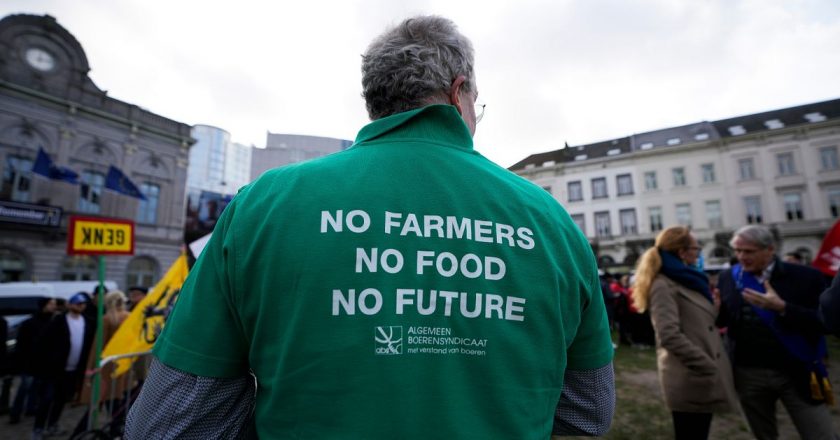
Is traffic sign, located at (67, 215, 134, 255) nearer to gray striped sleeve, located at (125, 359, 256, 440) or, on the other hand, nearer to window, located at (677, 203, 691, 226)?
gray striped sleeve, located at (125, 359, 256, 440)

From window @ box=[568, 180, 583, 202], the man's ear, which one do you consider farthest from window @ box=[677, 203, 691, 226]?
the man's ear

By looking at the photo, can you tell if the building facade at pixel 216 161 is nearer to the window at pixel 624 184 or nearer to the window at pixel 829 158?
the window at pixel 624 184

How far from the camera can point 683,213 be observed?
31.8 m

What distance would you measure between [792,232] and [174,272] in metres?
37.1

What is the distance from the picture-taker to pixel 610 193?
3444cm

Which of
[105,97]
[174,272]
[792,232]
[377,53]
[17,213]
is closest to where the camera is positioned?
[377,53]

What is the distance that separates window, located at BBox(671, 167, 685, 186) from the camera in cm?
3216

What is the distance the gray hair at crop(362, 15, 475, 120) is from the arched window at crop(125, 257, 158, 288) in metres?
25.9

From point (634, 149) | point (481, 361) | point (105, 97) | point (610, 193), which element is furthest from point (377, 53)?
point (634, 149)

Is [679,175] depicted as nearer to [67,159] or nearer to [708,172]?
[708,172]

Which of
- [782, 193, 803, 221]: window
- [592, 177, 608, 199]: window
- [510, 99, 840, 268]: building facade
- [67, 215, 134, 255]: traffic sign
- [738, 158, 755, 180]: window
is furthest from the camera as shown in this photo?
[592, 177, 608, 199]: window

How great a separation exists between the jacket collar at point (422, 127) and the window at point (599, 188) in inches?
1460

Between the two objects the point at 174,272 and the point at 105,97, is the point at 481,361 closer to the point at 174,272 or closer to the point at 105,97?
the point at 174,272

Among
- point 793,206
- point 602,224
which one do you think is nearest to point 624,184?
point 602,224
